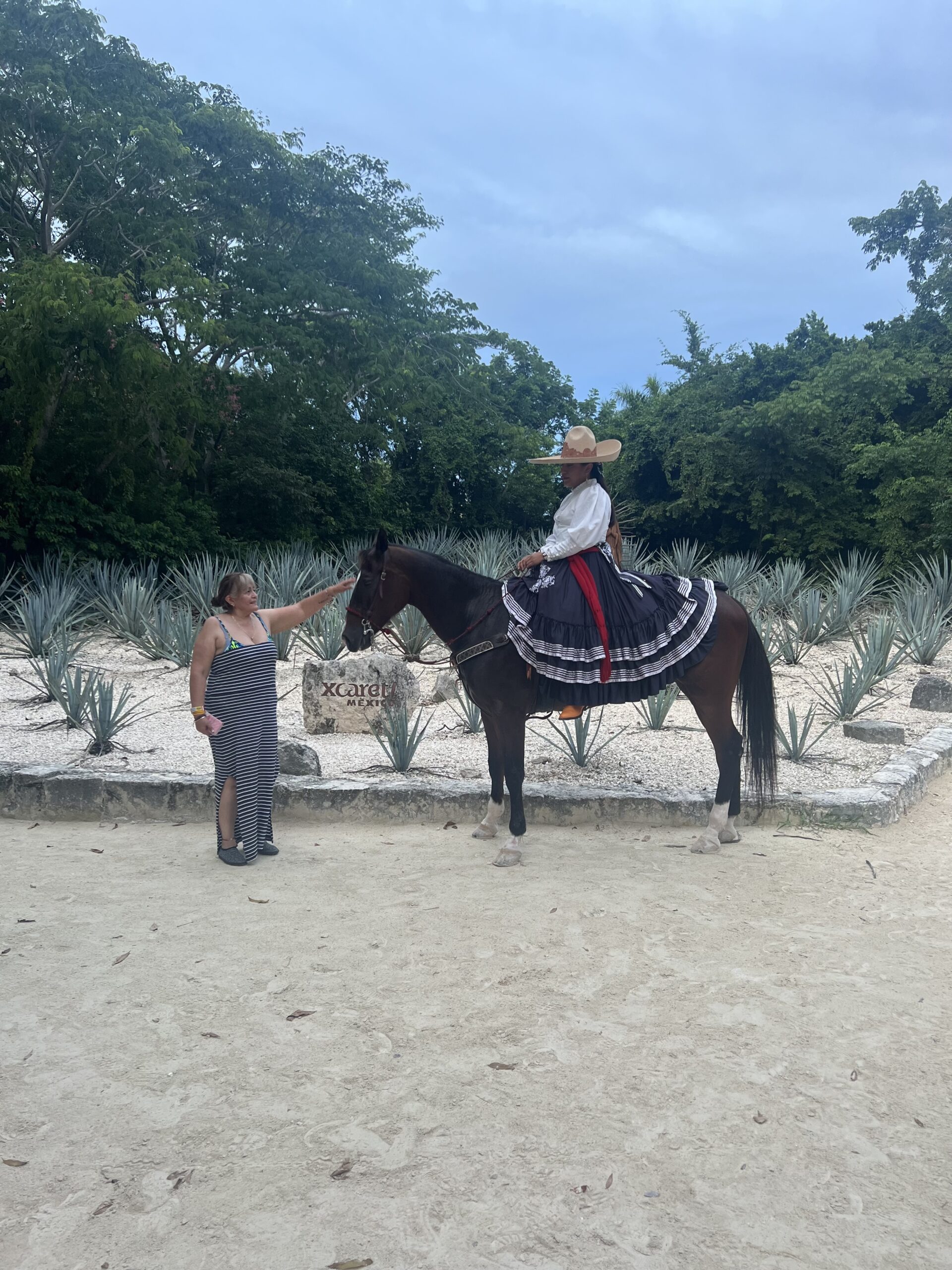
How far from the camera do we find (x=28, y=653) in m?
9.43

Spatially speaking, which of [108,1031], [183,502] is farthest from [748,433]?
[108,1031]

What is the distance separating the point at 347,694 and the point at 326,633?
6.17ft

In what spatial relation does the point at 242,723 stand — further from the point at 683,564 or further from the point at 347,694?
the point at 683,564

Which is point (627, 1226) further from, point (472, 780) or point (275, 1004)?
point (472, 780)

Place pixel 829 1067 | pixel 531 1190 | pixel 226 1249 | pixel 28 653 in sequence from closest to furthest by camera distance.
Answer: pixel 226 1249 < pixel 531 1190 < pixel 829 1067 < pixel 28 653

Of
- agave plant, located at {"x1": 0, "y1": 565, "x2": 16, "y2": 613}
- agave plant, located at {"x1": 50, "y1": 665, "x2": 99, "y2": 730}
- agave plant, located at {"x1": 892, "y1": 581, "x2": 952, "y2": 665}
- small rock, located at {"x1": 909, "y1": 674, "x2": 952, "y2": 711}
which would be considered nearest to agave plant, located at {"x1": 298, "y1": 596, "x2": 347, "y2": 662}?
agave plant, located at {"x1": 50, "y1": 665, "x2": 99, "y2": 730}

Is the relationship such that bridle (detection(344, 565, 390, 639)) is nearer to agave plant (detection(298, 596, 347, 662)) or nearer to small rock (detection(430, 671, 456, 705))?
small rock (detection(430, 671, 456, 705))

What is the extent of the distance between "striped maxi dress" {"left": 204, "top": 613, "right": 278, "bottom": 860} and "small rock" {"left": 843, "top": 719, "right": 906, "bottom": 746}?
4269 mm

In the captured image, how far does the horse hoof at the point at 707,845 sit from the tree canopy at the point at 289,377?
36.3 feet

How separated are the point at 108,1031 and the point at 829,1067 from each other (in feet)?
6.82

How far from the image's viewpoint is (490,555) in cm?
1231

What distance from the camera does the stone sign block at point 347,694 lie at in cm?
702

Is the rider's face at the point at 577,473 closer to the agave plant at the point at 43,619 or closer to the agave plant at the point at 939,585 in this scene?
the agave plant at the point at 43,619

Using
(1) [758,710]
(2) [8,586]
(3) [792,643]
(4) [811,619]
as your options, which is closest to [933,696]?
(3) [792,643]
